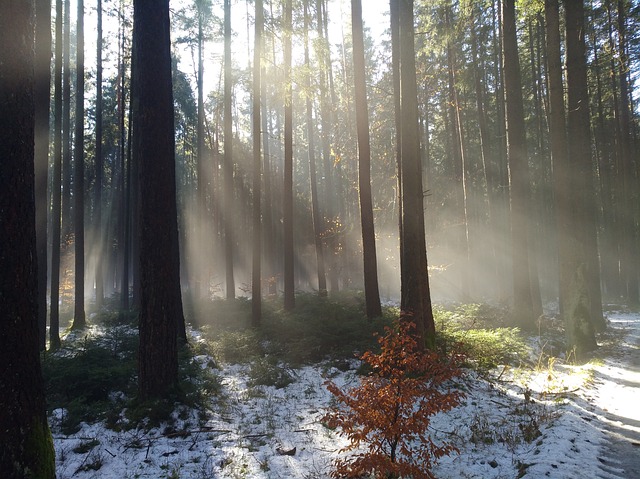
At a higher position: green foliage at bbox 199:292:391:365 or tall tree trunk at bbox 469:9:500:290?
tall tree trunk at bbox 469:9:500:290

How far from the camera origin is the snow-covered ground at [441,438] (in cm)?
458

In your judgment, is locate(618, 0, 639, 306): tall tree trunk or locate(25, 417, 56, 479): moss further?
locate(618, 0, 639, 306): tall tree trunk

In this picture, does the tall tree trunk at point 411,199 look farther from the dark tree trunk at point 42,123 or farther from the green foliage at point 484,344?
the dark tree trunk at point 42,123

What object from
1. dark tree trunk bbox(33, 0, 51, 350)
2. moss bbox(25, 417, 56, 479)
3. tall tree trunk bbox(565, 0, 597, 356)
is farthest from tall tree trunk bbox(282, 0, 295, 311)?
moss bbox(25, 417, 56, 479)

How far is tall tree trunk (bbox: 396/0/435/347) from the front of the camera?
830 centimetres

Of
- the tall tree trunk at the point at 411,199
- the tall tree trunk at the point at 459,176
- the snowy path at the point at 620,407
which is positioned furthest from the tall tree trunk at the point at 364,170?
the snowy path at the point at 620,407

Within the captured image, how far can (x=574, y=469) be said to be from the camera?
4051mm

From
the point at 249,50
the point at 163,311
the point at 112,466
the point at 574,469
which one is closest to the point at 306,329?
the point at 163,311

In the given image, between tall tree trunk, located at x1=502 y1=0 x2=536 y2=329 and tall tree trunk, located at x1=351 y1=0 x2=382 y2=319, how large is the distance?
4.70 m

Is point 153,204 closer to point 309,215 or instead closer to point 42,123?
point 42,123

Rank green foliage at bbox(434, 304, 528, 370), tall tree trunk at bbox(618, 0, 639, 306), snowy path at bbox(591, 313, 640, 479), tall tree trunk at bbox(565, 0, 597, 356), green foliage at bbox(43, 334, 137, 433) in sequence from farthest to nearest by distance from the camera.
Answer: tall tree trunk at bbox(618, 0, 639, 306) → tall tree trunk at bbox(565, 0, 597, 356) → green foliage at bbox(434, 304, 528, 370) → green foliage at bbox(43, 334, 137, 433) → snowy path at bbox(591, 313, 640, 479)

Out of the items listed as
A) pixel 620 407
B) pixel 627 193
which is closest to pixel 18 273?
pixel 620 407

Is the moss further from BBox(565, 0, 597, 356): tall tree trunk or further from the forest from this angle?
BBox(565, 0, 597, 356): tall tree trunk

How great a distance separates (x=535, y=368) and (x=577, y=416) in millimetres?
3369
